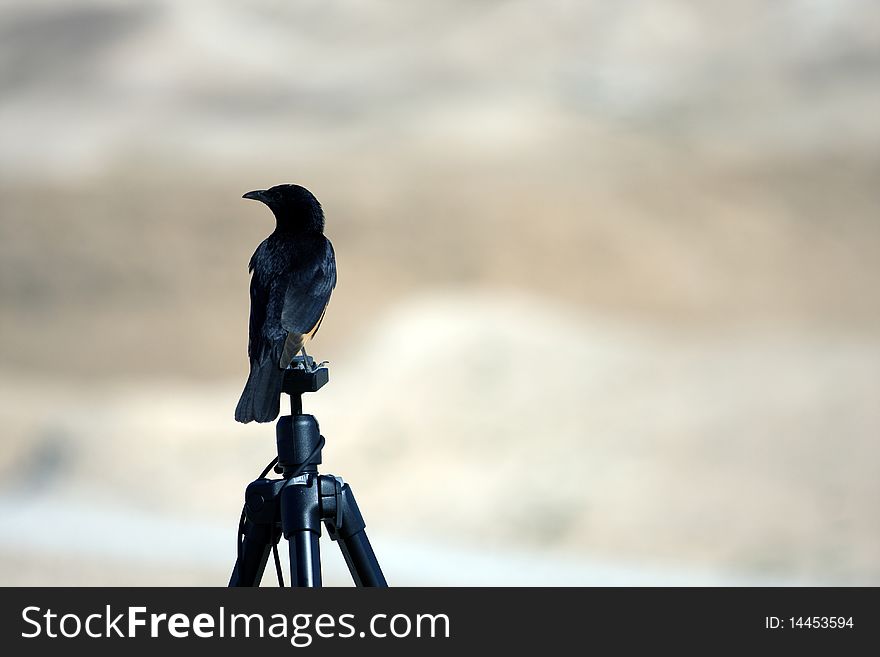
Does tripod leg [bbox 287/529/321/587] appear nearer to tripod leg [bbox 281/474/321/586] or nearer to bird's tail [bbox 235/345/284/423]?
tripod leg [bbox 281/474/321/586]

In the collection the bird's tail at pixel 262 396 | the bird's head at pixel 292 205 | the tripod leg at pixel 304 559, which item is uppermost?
the bird's head at pixel 292 205

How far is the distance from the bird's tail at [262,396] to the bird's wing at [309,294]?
0.10m

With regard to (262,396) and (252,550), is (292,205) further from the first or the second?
(252,550)

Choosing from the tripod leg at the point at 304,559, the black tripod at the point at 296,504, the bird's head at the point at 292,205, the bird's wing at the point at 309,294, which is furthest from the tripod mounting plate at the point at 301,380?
the bird's head at the point at 292,205

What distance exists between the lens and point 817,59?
10508 millimetres

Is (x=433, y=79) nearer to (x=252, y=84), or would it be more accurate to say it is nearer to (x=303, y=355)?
(x=252, y=84)

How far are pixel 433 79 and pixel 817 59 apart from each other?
3.85m

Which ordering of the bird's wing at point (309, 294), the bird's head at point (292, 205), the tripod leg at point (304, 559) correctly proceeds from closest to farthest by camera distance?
the tripod leg at point (304, 559)
the bird's wing at point (309, 294)
the bird's head at point (292, 205)

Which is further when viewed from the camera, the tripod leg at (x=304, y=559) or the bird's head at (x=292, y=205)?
the bird's head at (x=292, y=205)

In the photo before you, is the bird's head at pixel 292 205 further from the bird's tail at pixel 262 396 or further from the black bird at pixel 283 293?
the bird's tail at pixel 262 396

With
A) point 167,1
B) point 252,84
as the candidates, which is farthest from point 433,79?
point 167,1

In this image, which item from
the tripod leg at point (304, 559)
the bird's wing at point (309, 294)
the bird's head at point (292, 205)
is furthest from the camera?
the bird's head at point (292, 205)

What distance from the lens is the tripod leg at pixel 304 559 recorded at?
1738 millimetres

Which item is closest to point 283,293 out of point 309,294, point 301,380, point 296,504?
point 309,294
